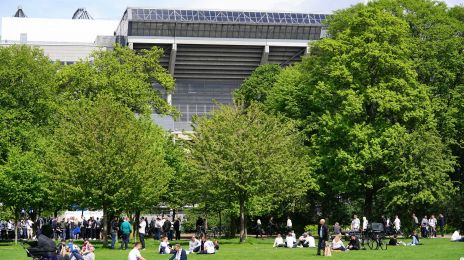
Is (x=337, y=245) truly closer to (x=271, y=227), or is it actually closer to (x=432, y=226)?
(x=432, y=226)

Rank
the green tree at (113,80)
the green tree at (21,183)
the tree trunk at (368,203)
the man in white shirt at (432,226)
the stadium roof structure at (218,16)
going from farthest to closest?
the stadium roof structure at (218,16) → the green tree at (113,80) → the tree trunk at (368,203) → the man in white shirt at (432,226) → the green tree at (21,183)

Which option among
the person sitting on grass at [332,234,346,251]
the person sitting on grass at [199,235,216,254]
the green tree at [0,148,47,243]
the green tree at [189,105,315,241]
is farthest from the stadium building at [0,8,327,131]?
the person sitting on grass at [332,234,346,251]

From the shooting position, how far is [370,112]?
51594mm

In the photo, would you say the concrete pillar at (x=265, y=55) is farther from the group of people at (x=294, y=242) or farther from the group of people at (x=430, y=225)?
the group of people at (x=294, y=242)

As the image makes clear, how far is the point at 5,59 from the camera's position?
Result: 56.5 m

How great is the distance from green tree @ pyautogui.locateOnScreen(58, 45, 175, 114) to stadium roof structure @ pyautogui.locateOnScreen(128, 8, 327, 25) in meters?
44.1

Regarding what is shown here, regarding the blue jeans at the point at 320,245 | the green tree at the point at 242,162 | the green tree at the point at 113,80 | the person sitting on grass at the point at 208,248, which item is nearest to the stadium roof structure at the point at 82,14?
the green tree at the point at 113,80

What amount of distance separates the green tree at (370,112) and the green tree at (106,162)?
38.6 feet

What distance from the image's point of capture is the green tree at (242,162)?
138ft

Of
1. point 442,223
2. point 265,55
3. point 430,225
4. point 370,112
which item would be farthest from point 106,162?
point 265,55

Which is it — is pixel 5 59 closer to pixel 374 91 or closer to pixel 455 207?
pixel 374 91

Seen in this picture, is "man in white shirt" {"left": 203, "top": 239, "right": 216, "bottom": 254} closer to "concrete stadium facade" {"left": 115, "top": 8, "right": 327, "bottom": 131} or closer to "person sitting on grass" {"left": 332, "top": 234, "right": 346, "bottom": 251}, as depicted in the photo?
"person sitting on grass" {"left": 332, "top": 234, "right": 346, "bottom": 251}

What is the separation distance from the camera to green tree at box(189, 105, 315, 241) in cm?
4219

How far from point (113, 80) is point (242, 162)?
20.1 metres
